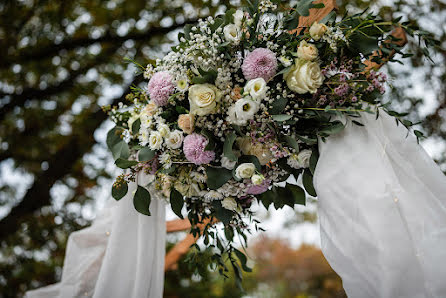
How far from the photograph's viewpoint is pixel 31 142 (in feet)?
11.4

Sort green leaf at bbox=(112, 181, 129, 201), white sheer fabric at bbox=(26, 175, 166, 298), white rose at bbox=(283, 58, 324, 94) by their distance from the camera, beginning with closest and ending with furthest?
1. white rose at bbox=(283, 58, 324, 94)
2. green leaf at bbox=(112, 181, 129, 201)
3. white sheer fabric at bbox=(26, 175, 166, 298)

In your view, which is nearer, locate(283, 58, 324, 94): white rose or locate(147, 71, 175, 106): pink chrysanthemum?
locate(283, 58, 324, 94): white rose

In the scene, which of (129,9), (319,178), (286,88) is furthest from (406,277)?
(129,9)

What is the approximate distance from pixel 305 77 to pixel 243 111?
0.21 m

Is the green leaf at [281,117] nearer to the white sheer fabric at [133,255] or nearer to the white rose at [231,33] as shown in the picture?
the white rose at [231,33]

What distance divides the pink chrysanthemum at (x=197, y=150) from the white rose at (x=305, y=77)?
322 mm

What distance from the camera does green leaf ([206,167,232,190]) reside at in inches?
39.4

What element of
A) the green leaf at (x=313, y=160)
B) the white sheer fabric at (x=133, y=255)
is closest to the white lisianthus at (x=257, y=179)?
the green leaf at (x=313, y=160)

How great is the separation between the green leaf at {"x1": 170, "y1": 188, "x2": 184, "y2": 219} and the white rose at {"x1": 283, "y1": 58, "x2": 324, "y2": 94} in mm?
545

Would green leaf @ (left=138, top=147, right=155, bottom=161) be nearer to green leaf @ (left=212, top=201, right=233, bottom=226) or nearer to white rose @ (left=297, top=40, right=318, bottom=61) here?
green leaf @ (left=212, top=201, right=233, bottom=226)

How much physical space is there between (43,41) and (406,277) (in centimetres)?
368

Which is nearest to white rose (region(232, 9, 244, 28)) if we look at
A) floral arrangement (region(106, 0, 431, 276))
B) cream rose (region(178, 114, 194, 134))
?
floral arrangement (region(106, 0, 431, 276))

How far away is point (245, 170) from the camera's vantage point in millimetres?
938

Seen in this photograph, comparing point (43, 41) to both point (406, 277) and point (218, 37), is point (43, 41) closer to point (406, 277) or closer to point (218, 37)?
point (218, 37)
